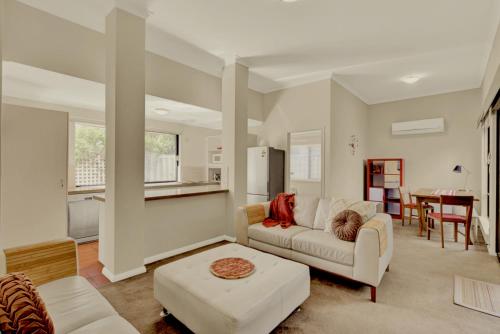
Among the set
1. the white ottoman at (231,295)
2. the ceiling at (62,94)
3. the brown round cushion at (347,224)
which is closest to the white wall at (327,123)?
the ceiling at (62,94)

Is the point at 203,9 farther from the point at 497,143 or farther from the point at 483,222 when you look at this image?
the point at 483,222

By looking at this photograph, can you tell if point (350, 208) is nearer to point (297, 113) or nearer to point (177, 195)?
point (177, 195)

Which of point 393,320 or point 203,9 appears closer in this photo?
point 393,320

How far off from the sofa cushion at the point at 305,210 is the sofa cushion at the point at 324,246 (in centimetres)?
30

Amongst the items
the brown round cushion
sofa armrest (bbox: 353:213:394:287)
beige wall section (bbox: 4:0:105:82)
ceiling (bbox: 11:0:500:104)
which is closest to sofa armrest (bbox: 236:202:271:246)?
the brown round cushion

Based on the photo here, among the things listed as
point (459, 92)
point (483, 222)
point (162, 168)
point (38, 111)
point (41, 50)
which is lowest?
point (483, 222)

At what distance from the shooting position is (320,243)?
8.37ft

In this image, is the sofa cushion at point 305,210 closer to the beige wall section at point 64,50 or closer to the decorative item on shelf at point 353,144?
the beige wall section at point 64,50

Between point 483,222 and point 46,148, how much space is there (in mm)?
6833

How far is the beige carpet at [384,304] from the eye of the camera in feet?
6.22

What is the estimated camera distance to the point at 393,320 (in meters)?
1.98

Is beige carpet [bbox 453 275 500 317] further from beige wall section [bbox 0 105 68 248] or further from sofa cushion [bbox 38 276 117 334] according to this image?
beige wall section [bbox 0 105 68 248]

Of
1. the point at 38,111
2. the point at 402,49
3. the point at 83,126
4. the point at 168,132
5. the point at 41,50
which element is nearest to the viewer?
the point at 41,50

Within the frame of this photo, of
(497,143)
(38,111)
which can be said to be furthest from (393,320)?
(38,111)
